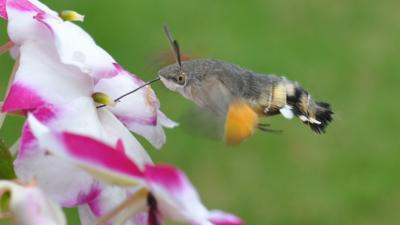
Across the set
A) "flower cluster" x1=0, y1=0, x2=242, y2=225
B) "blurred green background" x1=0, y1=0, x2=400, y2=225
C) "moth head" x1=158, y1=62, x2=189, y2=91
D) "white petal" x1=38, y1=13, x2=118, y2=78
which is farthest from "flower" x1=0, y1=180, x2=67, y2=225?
"blurred green background" x1=0, y1=0, x2=400, y2=225

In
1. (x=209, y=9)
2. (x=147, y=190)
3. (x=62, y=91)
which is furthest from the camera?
(x=209, y=9)

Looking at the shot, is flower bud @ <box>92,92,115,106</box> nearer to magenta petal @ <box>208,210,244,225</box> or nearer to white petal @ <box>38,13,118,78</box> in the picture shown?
white petal @ <box>38,13,118,78</box>

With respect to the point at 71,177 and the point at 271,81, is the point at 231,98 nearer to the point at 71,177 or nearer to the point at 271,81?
the point at 271,81

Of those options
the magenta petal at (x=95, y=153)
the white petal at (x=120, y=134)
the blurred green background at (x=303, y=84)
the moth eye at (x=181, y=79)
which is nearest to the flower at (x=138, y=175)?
the magenta petal at (x=95, y=153)

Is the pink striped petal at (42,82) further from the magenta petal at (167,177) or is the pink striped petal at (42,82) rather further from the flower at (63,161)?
the magenta petal at (167,177)

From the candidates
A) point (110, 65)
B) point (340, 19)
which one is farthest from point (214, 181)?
point (110, 65)
